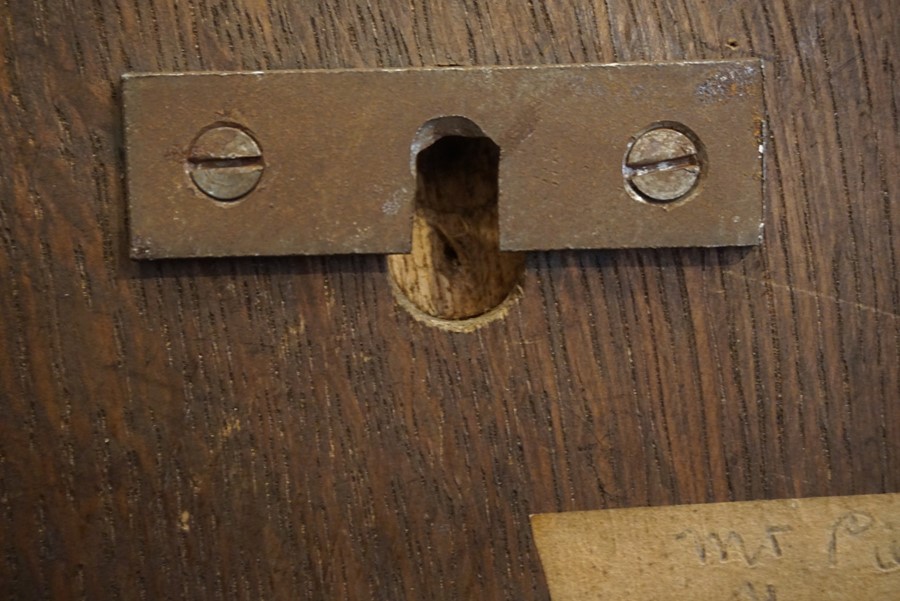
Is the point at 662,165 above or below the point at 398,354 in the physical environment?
above

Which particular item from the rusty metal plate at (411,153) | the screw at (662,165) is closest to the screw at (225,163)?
the rusty metal plate at (411,153)

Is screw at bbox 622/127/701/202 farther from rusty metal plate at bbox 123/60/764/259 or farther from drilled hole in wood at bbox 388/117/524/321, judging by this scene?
drilled hole in wood at bbox 388/117/524/321

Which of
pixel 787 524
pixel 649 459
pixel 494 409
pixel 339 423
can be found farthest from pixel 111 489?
pixel 787 524

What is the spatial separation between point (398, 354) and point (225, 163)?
0.20 metres

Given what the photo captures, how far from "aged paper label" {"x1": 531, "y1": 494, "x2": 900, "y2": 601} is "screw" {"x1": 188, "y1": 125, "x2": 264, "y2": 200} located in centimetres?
37

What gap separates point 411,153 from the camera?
2.02ft

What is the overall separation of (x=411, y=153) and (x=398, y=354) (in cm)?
16

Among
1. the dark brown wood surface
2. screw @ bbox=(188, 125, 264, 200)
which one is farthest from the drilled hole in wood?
screw @ bbox=(188, 125, 264, 200)

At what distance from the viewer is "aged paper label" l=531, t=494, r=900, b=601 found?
674 mm

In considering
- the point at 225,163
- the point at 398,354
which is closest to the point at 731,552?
the point at 398,354

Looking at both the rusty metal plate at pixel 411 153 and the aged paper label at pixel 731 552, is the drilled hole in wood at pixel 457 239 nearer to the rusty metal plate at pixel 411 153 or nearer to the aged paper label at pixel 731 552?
the rusty metal plate at pixel 411 153

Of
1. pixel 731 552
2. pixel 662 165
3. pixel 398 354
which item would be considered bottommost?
pixel 731 552

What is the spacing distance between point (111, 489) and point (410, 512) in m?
0.24

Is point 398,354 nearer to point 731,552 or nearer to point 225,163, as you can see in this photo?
point 225,163
